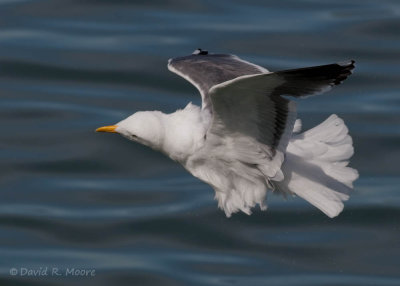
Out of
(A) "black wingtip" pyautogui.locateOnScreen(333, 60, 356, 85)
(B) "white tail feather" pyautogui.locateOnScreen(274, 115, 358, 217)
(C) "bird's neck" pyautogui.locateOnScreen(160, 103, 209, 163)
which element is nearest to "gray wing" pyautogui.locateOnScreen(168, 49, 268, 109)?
(C) "bird's neck" pyautogui.locateOnScreen(160, 103, 209, 163)

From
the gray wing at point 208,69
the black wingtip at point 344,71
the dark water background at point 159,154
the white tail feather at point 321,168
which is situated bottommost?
the dark water background at point 159,154

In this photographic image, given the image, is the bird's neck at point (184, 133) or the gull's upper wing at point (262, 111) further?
the bird's neck at point (184, 133)

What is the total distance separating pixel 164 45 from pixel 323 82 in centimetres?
645

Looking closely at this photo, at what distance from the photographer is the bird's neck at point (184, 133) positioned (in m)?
7.02

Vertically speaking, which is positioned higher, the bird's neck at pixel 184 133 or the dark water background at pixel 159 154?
the bird's neck at pixel 184 133

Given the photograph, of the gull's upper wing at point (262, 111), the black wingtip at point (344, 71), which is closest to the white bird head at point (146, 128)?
the gull's upper wing at point (262, 111)

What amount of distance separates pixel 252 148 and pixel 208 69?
0.97 m

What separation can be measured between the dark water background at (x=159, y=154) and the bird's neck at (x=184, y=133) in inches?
91.5

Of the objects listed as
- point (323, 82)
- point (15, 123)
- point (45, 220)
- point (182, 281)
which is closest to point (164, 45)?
point (15, 123)

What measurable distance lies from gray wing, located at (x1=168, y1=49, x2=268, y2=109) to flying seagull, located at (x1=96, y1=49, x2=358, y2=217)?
3.3 inches

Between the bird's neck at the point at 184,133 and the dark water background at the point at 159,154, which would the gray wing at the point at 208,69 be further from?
the dark water background at the point at 159,154

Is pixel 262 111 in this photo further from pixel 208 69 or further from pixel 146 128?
pixel 208 69

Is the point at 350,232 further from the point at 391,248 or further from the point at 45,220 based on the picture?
the point at 45,220

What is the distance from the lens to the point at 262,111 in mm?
6695
